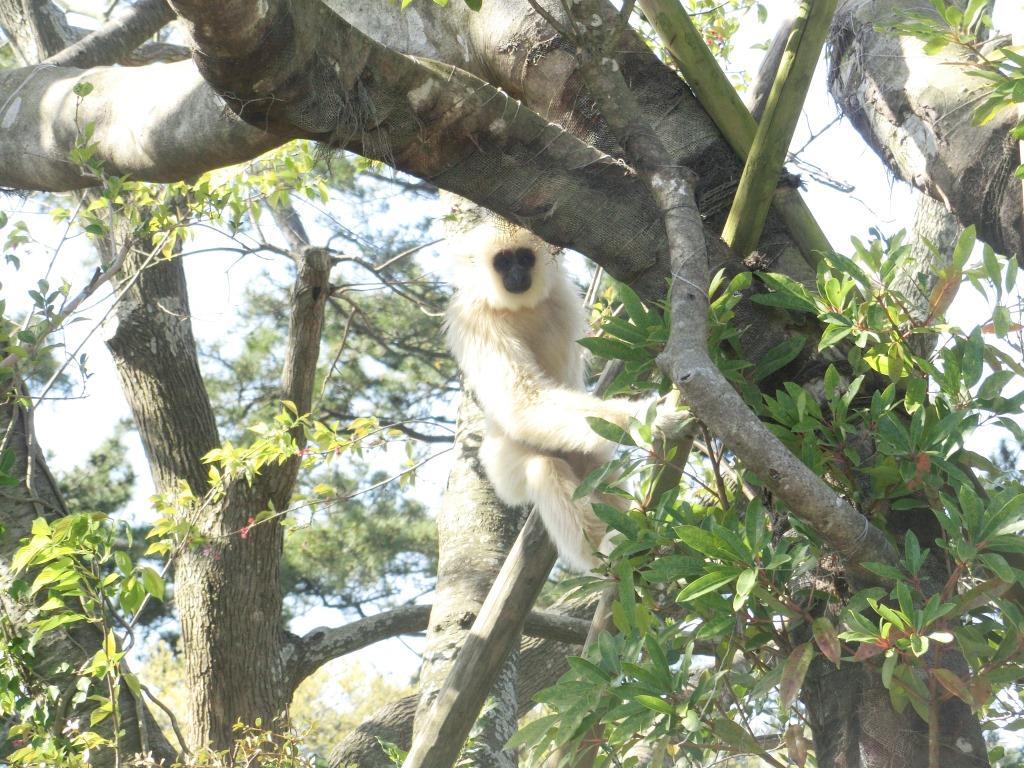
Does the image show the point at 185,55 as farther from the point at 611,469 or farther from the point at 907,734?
the point at 907,734

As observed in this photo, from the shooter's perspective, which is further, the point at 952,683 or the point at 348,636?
the point at 348,636

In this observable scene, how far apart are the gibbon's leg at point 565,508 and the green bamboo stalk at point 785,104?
199cm

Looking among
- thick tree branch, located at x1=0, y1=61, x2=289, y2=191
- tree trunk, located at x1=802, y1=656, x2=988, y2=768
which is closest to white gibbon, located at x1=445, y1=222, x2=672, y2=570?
tree trunk, located at x1=802, y1=656, x2=988, y2=768

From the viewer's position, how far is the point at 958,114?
8.42 feet

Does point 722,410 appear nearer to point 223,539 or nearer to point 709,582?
point 709,582

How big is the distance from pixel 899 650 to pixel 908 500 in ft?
1.58

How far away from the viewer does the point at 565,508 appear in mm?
4547

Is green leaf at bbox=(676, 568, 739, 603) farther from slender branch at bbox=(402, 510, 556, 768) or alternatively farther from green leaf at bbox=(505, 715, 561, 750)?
slender branch at bbox=(402, 510, 556, 768)

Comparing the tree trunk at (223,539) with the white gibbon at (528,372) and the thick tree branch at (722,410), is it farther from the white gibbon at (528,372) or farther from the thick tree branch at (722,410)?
the thick tree branch at (722,410)

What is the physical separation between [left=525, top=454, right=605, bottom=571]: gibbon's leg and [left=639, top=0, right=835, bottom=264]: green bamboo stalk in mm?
1859

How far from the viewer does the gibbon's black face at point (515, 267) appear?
5051mm

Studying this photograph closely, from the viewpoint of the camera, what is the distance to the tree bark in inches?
98.3

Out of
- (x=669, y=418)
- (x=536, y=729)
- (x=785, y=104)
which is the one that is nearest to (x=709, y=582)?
(x=536, y=729)

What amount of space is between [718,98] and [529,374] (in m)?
2.22
